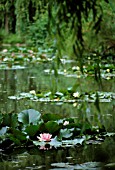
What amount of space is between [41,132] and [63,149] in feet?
1.17

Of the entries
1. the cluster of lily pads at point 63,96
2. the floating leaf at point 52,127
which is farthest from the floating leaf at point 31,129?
the cluster of lily pads at point 63,96

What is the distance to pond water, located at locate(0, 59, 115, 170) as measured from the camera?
13.2 feet

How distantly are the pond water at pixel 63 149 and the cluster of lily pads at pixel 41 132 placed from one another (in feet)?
0.32

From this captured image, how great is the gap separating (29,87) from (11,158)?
16.9 feet

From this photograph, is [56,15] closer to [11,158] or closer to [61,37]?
[61,37]

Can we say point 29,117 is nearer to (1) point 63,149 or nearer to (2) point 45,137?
→ (2) point 45,137

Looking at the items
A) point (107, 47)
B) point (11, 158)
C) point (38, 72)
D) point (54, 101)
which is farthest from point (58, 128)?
point (107, 47)

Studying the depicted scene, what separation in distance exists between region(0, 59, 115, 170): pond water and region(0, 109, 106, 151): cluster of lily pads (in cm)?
10

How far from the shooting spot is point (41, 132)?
15.8ft

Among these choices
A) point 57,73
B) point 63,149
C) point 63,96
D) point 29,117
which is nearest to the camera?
point 57,73

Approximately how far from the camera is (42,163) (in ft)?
13.6

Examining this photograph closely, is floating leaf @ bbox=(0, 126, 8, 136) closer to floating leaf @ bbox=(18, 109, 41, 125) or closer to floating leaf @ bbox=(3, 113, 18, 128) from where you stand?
floating leaf @ bbox=(3, 113, 18, 128)

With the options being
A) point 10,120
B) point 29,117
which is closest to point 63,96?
point 29,117

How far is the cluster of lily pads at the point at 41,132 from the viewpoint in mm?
4637
